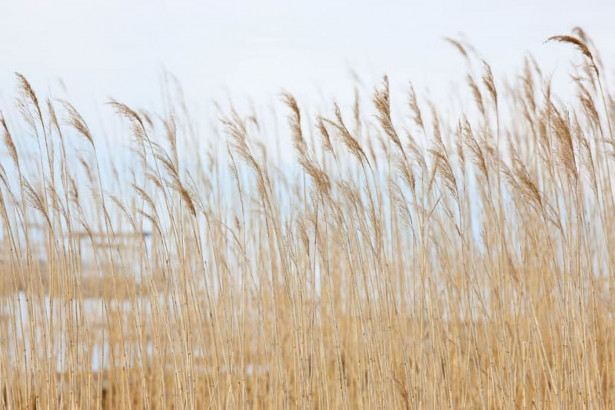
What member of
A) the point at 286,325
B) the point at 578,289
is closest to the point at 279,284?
the point at 286,325

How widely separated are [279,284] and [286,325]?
0.53 feet

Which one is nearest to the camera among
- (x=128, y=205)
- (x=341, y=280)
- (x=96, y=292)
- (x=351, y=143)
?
(x=351, y=143)

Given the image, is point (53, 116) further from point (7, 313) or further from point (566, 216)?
point (566, 216)

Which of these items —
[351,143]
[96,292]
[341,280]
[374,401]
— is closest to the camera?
[351,143]

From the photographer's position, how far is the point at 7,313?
7.20ft

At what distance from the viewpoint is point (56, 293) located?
6.92 ft

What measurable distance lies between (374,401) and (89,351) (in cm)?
71

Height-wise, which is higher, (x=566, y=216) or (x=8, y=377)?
(x=566, y=216)

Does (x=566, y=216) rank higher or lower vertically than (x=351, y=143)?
lower

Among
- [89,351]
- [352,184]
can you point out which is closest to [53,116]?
[89,351]

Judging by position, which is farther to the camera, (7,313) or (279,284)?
(279,284)

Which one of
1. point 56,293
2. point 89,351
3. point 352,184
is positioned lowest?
point 89,351

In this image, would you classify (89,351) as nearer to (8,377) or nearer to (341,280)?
(8,377)

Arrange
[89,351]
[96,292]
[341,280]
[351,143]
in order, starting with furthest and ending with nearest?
[341,280]
[96,292]
[89,351]
[351,143]
